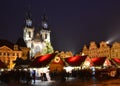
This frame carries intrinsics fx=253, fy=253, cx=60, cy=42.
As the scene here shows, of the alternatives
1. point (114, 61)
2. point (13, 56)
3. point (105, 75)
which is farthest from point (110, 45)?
point (105, 75)

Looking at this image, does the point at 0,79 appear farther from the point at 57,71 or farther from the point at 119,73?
the point at 119,73

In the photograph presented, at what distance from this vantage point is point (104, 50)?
108438 mm

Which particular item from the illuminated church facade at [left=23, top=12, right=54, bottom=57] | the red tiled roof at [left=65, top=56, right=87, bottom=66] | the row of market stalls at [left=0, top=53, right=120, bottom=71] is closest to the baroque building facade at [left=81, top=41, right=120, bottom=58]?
the illuminated church facade at [left=23, top=12, right=54, bottom=57]

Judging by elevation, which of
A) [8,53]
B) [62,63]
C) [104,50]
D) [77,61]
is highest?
[104,50]

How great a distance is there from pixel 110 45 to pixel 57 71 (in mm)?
65629

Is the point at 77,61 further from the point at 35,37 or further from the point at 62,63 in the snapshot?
the point at 35,37

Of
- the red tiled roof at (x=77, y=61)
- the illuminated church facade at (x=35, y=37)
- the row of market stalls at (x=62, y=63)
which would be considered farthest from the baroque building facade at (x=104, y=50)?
the red tiled roof at (x=77, y=61)

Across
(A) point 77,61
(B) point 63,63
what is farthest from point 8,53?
(B) point 63,63

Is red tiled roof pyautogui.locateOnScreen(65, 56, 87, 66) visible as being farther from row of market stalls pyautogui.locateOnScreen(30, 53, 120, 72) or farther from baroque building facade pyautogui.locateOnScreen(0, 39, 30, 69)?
baroque building facade pyautogui.locateOnScreen(0, 39, 30, 69)

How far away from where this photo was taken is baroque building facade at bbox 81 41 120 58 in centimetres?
10194

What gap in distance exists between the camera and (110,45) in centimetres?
10900

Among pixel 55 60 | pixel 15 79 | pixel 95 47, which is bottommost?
pixel 15 79

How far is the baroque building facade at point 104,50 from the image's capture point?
101938mm

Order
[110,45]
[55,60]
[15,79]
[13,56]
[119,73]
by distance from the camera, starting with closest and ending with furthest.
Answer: [15,79], [119,73], [55,60], [13,56], [110,45]
